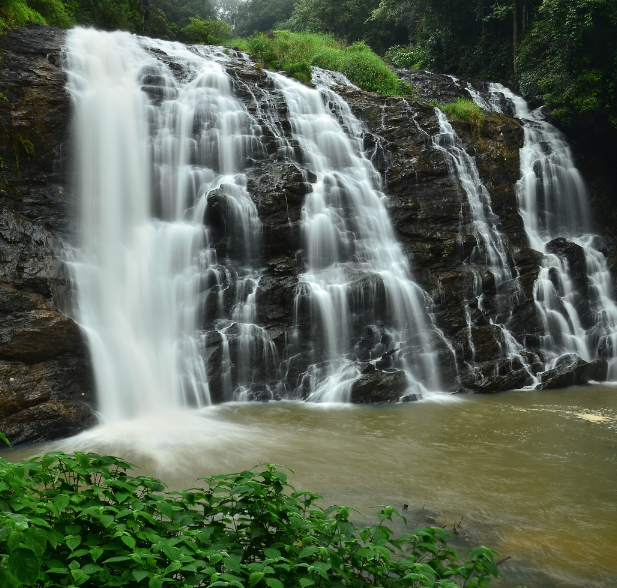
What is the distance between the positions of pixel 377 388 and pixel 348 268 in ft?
10.2

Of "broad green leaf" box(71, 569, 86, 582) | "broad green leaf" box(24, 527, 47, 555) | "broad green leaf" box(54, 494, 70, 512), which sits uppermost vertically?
"broad green leaf" box(54, 494, 70, 512)

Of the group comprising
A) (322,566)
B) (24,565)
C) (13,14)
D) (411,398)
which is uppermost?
(13,14)

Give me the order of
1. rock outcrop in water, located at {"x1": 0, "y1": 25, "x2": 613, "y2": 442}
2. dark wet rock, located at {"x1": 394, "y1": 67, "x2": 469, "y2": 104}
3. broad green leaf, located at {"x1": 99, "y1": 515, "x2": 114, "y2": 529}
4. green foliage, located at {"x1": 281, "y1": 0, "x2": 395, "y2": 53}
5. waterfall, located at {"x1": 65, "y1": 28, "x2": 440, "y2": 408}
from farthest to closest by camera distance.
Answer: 1. green foliage, located at {"x1": 281, "y1": 0, "x2": 395, "y2": 53}
2. dark wet rock, located at {"x1": 394, "y1": 67, "x2": 469, "y2": 104}
3. waterfall, located at {"x1": 65, "y1": 28, "x2": 440, "y2": 408}
4. rock outcrop in water, located at {"x1": 0, "y1": 25, "x2": 613, "y2": 442}
5. broad green leaf, located at {"x1": 99, "y1": 515, "x2": 114, "y2": 529}

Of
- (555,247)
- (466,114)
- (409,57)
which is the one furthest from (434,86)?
(555,247)

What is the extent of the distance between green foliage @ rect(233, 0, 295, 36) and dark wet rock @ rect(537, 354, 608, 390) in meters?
38.5

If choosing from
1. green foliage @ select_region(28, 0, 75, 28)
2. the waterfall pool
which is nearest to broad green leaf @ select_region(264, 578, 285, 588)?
the waterfall pool

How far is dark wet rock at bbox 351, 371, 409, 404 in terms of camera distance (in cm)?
988

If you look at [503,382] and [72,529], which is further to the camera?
[503,382]

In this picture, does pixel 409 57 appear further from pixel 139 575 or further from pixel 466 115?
pixel 139 575

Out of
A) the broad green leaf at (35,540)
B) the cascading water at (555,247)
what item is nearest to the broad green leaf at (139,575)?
the broad green leaf at (35,540)

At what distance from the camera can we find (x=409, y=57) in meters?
25.6

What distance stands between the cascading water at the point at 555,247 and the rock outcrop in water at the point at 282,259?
35 cm

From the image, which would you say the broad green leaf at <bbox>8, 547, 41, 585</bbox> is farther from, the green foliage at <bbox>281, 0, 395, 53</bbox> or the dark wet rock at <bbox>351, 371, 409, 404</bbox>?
the green foliage at <bbox>281, 0, 395, 53</bbox>

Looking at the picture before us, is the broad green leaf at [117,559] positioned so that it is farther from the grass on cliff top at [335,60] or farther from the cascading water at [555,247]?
the grass on cliff top at [335,60]
